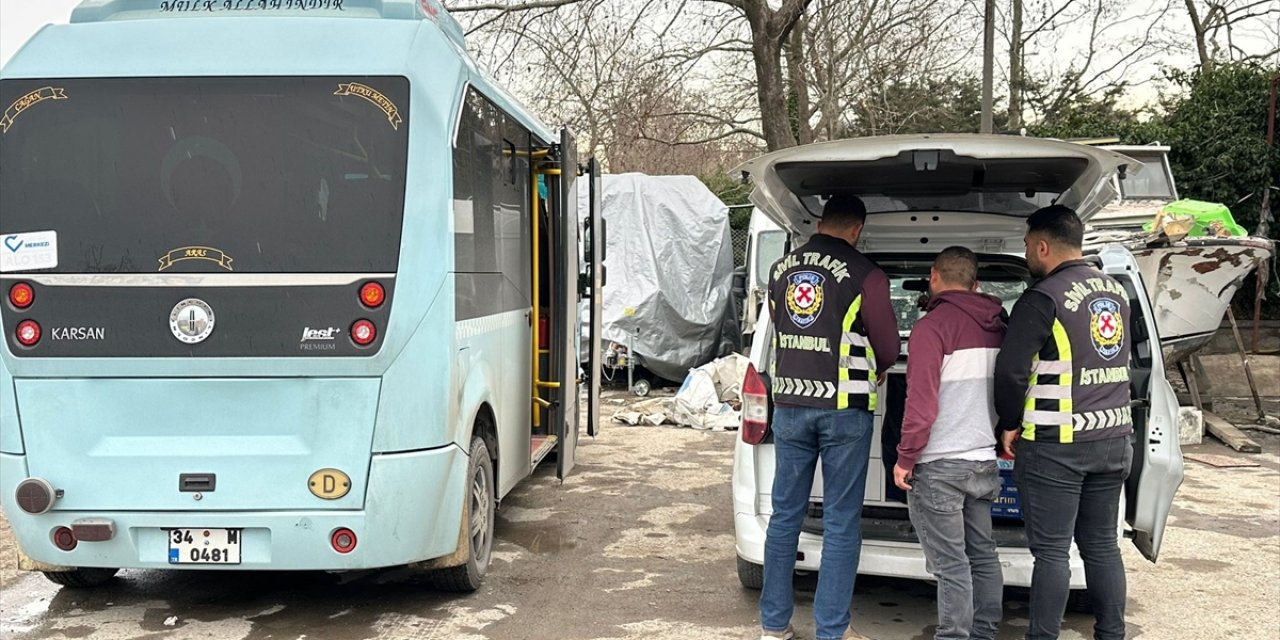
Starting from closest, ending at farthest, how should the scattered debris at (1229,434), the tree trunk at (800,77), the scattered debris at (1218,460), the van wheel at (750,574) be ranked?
the van wheel at (750,574)
the scattered debris at (1218,460)
the scattered debris at (1229,434)
the tree trunk at (800,77)

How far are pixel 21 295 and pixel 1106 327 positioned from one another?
458cm

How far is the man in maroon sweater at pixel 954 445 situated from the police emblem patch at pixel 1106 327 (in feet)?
1.11

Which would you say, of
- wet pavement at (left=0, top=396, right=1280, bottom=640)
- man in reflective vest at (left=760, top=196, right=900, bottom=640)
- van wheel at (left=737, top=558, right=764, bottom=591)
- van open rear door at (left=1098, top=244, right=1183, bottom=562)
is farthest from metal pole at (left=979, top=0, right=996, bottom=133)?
man in reflective vest at (left=760, top=196, right=900, bottom=640)

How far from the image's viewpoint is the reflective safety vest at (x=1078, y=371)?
3975 mm

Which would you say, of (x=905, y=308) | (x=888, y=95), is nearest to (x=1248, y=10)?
(x=888, y=95)

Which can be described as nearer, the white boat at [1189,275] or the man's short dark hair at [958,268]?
the man's short dark hair at [958,268]

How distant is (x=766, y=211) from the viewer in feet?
17.9

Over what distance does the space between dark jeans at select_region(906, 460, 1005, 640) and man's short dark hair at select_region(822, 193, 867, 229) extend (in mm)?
1122

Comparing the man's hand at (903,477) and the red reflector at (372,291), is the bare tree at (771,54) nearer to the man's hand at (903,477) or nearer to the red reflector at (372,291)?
the red reflector at (372,291)

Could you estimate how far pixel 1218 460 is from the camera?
368 inches

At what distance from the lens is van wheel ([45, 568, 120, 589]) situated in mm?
5285

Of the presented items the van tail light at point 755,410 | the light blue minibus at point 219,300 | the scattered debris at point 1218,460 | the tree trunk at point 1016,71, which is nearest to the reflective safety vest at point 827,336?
the van tail light at point 755,410

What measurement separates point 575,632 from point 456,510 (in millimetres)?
806

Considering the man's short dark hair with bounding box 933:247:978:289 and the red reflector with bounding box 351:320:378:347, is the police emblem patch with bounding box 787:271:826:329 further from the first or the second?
the red reflector with bounding box 351:320:378:347
